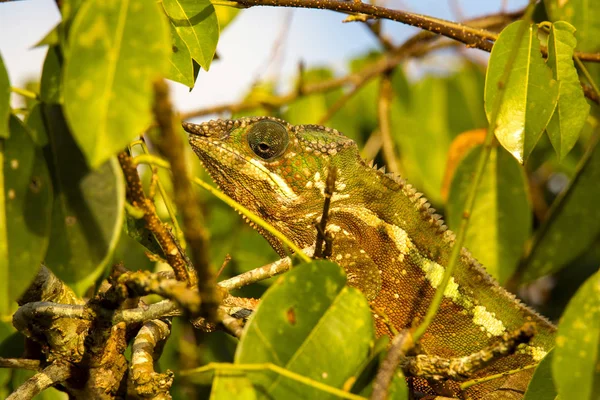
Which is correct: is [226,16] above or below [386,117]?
above

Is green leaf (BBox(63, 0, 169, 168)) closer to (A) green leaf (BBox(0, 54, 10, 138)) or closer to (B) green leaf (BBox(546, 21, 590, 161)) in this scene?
(A) green leaf (BBox(0, 54, 10, 138))

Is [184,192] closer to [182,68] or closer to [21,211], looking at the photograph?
[21,211]

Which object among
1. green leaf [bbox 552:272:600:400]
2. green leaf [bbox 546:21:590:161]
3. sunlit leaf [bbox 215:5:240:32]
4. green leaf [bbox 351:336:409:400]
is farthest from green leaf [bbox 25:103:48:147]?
sunlit leaf [bbox 215:5:240:32]

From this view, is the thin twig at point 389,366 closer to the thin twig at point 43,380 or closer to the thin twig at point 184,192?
the thin twig at point 184,192

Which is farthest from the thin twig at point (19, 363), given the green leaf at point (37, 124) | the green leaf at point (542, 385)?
the green leaf at point (542, 385)

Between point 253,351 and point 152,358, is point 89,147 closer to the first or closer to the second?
point 253,351

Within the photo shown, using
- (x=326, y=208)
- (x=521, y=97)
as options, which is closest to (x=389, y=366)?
(x=326, y=208)
